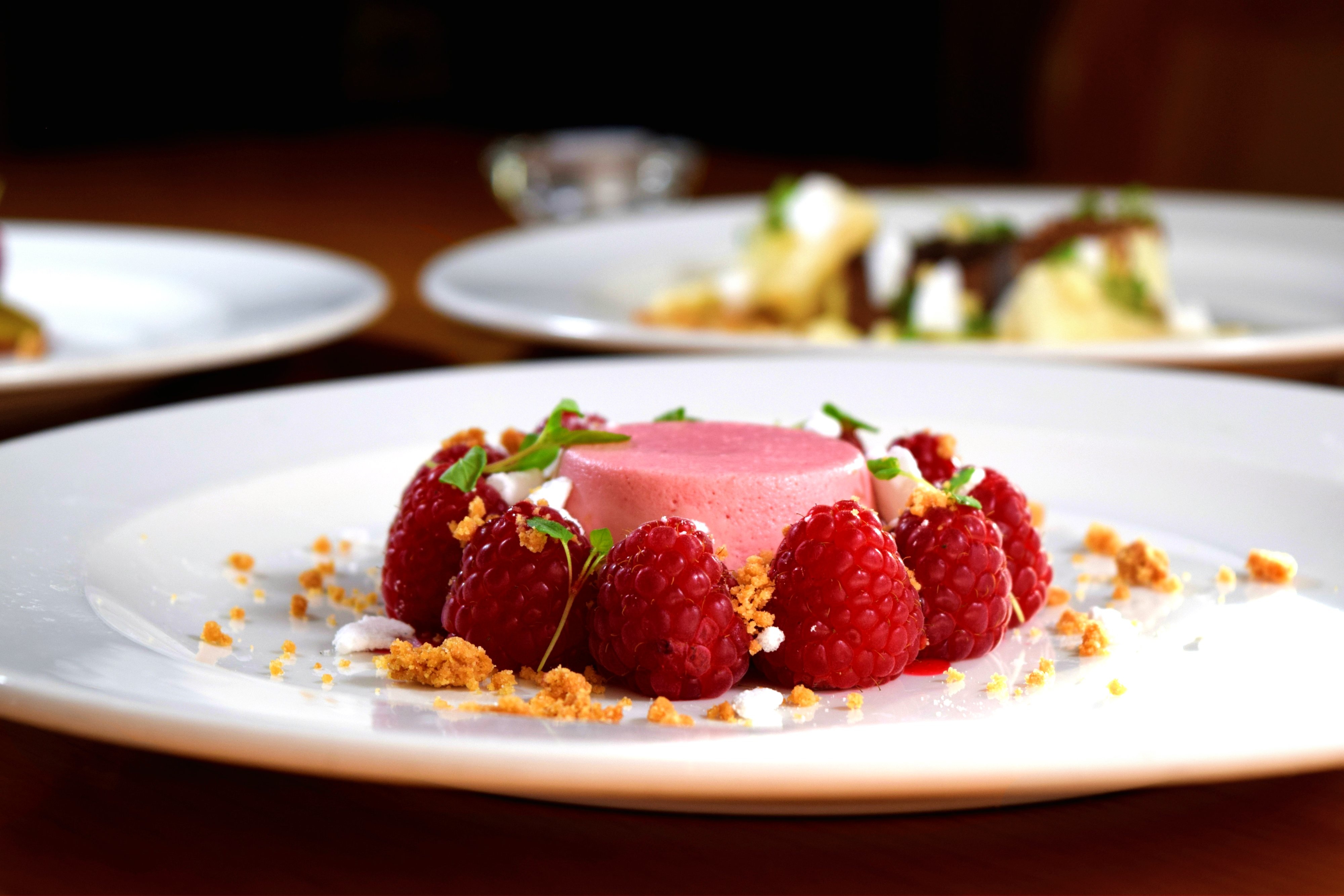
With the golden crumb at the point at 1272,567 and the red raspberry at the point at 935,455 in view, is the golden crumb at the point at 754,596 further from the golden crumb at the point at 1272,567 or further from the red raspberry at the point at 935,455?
the golden crumb at the point at 1272,567

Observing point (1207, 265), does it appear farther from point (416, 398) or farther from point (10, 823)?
point (10, 823)

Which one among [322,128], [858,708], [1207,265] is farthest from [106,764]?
[322,128]

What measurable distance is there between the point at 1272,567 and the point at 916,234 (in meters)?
1.75

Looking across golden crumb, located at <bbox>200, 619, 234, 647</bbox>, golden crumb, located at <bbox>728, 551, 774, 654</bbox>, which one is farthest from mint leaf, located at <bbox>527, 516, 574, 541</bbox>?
golden crumb, located at <bbox>200, 619, 234, 647</bbox>

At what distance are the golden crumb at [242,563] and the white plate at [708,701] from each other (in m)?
0.01

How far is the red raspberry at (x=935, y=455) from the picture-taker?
1.10 m

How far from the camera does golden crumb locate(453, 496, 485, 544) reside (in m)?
0.99

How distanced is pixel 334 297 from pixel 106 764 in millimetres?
1129

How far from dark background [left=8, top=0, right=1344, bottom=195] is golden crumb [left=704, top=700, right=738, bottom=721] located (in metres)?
4.37

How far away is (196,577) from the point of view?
110 cm

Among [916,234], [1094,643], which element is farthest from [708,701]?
[916,234]

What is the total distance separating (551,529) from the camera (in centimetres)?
93

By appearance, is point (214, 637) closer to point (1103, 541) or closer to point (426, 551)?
point (426, 551)

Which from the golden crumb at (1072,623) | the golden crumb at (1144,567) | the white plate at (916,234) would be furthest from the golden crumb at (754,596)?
the white plate at (916,234)
